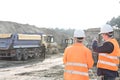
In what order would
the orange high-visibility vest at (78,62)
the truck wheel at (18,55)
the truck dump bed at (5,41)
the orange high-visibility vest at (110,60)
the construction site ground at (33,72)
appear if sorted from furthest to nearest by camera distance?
the truck wheel at (18,55) → the truck dump bed at (5,41) → the construction site ground at (33,72) → the orange high-visibility vest at (110,60) → the orange high-visibility vest at (78,62)

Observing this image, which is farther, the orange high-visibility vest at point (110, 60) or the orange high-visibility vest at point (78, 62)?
the orange high-visibility vest at point (110, 60)

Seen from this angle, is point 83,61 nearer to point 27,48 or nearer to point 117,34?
point 117,34

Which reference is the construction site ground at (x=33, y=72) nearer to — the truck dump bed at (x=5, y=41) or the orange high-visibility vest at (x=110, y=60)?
the truck dump bed at (x=5, y=41)

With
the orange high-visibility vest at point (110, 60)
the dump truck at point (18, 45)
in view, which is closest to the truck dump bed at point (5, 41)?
the dump truck at point (18, 45)

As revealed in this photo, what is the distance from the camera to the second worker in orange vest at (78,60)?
23.6 feet

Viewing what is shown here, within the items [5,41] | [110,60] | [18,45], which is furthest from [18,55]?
[110,60]

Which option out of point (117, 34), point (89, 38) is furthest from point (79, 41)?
point (89, 38)

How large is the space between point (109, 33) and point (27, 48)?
24435 mm

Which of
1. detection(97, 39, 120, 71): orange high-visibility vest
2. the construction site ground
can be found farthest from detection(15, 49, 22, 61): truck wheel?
detection(97, 39, 120, 71): orange high-visibility vest

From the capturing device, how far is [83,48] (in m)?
7.23

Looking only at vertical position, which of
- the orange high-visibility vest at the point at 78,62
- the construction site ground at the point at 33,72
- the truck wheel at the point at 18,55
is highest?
the orange high-visibility vest at the point at 78,62

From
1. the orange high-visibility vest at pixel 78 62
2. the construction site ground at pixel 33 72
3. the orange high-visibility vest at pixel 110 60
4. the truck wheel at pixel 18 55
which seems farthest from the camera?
the truck wheel at pixel 18 55

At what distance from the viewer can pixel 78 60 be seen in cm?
721

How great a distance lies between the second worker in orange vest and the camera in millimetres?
7191
